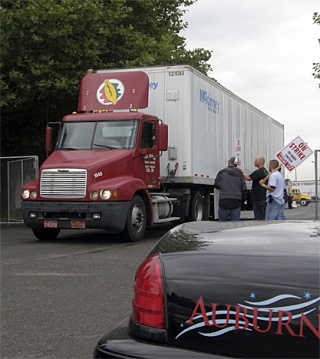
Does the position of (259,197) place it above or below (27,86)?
below

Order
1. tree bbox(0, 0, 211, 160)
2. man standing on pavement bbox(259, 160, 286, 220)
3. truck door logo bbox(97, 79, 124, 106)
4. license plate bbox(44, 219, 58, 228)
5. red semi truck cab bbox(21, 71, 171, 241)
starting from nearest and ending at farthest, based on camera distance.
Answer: red semi truck cab bbox(21, 71, 171, 241) < license plate bbox(44, 219, 58, 228) < man standing on pavement bbox(259, 160, 286, 220) < truck door logo bbox(97, 79, 124, 106) < tree bbox(0, 0, 211, 160)

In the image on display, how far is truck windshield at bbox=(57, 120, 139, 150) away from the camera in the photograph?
12703 mm

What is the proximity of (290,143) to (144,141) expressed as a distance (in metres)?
6.87

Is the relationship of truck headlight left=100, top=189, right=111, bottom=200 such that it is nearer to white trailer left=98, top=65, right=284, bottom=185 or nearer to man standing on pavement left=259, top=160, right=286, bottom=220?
white trailer left=98, top=65, right=284, bottom=185

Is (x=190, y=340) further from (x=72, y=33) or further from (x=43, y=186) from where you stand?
(x=72, y=33)

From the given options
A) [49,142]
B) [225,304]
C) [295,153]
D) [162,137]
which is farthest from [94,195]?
[225,304]

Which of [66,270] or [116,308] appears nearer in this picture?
[116,308]

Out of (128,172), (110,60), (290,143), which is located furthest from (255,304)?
(110,60)

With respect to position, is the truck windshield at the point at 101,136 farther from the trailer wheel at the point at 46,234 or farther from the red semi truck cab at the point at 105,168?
the trailer wheel at the point at 46,234

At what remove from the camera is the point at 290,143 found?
1819 centimetres

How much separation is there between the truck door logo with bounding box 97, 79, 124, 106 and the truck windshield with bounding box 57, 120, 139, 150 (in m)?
0.92

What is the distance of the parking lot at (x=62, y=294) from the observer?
4859mm

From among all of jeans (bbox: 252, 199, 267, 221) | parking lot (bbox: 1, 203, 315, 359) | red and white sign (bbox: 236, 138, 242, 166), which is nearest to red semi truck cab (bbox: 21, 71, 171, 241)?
parking lot (bbox: 1, 203, 315, 359)

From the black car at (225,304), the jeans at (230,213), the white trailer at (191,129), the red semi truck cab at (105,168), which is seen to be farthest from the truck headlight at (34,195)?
the black car at (225,304)
